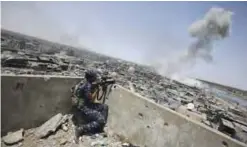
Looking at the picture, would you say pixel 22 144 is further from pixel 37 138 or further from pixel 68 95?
pixel 68 95

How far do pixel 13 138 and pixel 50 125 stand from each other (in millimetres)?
675

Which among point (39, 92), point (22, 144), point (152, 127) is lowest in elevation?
point (22, 144)

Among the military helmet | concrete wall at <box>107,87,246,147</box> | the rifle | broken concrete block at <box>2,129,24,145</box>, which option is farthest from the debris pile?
the military helmet

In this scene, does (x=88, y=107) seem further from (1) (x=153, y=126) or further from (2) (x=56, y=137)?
(1) (x=153, y=126)

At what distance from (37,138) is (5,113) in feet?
2.32

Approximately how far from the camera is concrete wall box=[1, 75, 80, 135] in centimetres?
315

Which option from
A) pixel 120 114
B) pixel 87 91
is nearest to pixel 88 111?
pixel 87 91

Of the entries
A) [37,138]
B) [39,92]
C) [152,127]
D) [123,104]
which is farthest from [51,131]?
[152,127]

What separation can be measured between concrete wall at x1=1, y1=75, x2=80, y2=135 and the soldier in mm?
357

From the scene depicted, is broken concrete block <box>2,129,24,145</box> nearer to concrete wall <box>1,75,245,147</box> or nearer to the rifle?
concrete wall <box>1,75,245,147</box>

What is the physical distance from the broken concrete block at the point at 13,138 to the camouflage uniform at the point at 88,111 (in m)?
0.99

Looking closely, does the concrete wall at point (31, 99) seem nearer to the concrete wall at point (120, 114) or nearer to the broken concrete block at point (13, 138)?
the concrete wall at point (120, 114)

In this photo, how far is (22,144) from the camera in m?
3.17

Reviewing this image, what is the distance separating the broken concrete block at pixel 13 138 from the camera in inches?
122
